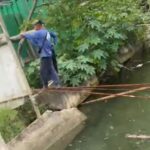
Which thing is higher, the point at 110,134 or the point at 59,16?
the point at 59,16

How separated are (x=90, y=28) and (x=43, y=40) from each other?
112 inches

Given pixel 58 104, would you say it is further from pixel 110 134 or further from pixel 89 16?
pixel 89 16

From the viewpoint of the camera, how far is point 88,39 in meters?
11.8

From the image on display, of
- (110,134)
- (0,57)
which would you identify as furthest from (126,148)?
(0,57)

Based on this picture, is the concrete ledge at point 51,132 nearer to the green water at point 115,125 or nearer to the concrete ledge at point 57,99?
the green water at point 115,125

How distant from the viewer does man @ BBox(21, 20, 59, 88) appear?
30.9 feet

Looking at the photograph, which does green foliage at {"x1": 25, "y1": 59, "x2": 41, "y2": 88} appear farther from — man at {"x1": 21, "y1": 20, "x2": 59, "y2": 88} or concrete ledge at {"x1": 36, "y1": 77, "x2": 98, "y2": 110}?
man at {"x1": 21, "y1": 20, "x2": 59, "y2": 88}

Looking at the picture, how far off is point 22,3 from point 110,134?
15.8 ft

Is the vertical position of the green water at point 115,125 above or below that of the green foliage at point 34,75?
below

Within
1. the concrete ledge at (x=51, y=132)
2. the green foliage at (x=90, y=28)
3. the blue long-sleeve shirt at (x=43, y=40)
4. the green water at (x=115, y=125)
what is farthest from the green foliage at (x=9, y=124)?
the green foliage at (x=90, y=28)

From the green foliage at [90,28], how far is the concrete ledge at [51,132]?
1815 mm

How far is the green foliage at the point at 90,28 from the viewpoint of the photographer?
11.7 metres

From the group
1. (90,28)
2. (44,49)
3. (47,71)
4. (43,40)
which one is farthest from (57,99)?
(90,28)

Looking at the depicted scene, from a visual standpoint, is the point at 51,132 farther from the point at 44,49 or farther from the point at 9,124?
the point at 44,49
